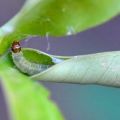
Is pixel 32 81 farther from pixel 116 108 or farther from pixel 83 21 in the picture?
pixel 116 108

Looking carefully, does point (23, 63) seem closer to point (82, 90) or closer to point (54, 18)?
point (54, 18)

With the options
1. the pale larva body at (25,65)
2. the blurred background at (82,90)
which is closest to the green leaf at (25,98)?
the pale larva body at (25,65)

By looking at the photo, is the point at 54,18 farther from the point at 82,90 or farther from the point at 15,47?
the point at 82,90

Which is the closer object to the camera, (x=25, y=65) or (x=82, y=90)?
(x=25, y=65)

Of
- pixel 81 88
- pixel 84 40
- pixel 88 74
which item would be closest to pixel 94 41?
pixel 84 40

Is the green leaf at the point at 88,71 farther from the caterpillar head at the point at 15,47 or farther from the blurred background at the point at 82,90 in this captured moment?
the blurred background at the point at 82,90

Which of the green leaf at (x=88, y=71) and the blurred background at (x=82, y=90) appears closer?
the green leaf at (x=88, y=71)

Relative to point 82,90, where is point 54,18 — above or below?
above

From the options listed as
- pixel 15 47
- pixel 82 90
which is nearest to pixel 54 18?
pixel 15 47
